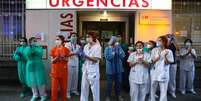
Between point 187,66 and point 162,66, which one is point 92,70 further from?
point 187,66

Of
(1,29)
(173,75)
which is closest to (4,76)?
(1,29)

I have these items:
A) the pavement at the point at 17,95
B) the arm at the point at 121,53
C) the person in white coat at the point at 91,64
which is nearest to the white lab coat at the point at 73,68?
the pavement at the point at 17,95

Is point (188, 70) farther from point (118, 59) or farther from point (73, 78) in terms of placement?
point (73, 78)

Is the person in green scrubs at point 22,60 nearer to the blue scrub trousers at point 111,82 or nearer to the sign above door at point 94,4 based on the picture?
the sign above door at point 94,4

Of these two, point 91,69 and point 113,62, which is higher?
point 113,62

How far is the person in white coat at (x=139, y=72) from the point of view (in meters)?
12.2

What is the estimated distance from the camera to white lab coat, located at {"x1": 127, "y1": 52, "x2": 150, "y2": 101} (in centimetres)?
1215

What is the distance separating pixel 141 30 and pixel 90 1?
178cm

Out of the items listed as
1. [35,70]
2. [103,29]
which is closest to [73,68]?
[35,70]

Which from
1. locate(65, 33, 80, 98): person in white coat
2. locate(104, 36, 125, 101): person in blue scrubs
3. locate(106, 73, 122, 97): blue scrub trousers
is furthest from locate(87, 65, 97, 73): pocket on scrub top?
locate(65, 33, 80, 98): person in white coat

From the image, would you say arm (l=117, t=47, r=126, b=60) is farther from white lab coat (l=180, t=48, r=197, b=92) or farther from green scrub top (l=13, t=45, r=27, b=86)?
green scrub top (l=13, t=45, r=27, b=86)

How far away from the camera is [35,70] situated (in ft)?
43.9

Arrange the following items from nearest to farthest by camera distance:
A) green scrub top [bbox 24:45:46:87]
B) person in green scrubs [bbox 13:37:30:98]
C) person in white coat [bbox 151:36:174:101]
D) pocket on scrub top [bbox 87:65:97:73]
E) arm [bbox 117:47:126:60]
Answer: person in white coat [bbox 151:36:174:101] → pocket on scrub top [bbox 87:65:97:73] → green scrub top [bbox 24:45:46:87] → arm [bbox 117:47:126:60] → person in green scrubs [bbox 13:37:30:98]

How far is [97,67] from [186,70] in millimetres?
3762
